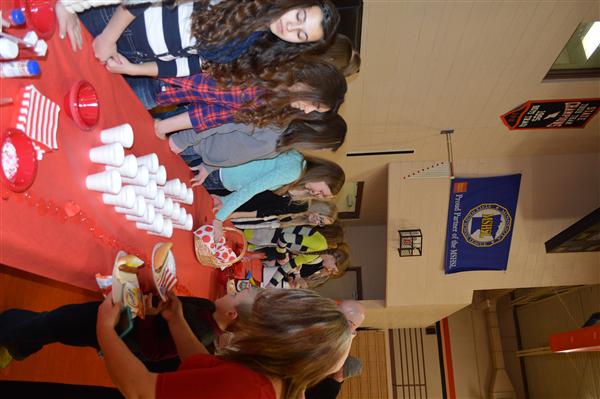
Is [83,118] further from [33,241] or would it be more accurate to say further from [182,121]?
[182,121]

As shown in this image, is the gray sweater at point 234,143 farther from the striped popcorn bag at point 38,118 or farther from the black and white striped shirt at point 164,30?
the striped popcorn bag at point 38,118

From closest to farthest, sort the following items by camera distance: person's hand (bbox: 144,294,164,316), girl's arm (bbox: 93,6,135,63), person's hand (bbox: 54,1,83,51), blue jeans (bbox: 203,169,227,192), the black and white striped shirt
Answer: person's hand (bbox: 54,1,83,51)
girl's arm (bbox: 93,6,135,63)
the black and white striped shirt
person's hand (bbox: 144,294,164,316)
blue jeans (bbox: 203,169,227,192)

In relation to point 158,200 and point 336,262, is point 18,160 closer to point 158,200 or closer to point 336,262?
point 158,200

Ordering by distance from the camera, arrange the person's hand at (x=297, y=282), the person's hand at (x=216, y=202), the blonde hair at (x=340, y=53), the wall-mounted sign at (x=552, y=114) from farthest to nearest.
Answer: the person's hand at (x=297, y=282) → the wall-mounted sign at (x=552, y=114) → the person's hand at (x=216, y=202) → the blonde hair at (x=340, y=53)

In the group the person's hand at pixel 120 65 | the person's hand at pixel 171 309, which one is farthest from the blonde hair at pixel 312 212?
the person's hand at pixel 120 65

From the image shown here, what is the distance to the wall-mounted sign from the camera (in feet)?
16.2

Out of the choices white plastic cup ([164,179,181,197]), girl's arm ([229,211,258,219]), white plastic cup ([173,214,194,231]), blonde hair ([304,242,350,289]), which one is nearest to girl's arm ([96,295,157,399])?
white plastic cup ([164,179,181,197])

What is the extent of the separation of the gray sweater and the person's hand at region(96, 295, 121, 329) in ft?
4.17

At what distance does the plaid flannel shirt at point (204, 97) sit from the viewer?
2543 mm

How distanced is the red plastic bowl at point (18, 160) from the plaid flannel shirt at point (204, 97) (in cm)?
112

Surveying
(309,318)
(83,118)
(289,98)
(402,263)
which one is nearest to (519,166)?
(402,263)

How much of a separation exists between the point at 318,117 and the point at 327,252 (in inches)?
106

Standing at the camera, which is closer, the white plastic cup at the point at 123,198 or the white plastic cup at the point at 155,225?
the white plastic cup at the point at 123,198

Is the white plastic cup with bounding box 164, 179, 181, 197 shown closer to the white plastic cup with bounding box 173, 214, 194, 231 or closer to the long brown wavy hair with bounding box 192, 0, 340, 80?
the white plastic cup with bounding box 173, 214, 194, 231
